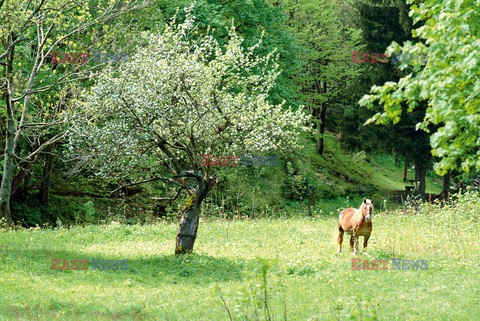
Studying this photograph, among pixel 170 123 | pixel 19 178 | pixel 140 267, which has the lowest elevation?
pixel 19 178

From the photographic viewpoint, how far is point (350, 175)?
56.3 meters

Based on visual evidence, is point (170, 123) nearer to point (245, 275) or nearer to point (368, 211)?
point (368, 211)

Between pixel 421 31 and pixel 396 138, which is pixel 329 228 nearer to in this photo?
pixel 396 138

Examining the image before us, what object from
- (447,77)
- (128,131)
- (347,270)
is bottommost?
(347,270)

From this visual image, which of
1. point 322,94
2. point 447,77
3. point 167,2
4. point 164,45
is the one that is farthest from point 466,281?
point 322,94

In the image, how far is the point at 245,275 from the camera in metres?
8.82

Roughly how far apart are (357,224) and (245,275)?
39.2ft

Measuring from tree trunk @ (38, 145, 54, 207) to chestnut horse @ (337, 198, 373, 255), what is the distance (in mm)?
15423

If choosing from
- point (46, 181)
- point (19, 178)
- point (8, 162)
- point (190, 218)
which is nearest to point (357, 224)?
point (190, 218)

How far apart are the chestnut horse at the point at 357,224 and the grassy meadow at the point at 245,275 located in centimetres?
47

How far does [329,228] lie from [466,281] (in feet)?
38.5

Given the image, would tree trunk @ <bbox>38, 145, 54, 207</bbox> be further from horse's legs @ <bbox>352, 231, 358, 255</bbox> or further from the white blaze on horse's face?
the white blaze on horse's face

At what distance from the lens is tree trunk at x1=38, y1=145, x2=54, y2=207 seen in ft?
104

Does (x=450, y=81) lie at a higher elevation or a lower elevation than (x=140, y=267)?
higher
